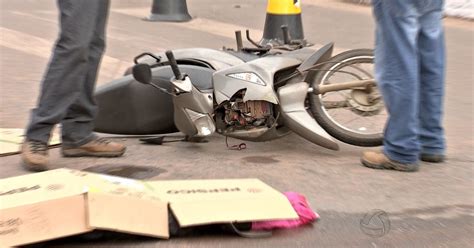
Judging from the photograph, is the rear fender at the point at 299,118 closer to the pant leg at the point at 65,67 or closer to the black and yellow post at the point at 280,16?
the pant leg at the point at 65,67

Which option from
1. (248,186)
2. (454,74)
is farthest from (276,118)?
(454,74)

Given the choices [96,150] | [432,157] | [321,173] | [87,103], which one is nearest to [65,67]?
[87,103]

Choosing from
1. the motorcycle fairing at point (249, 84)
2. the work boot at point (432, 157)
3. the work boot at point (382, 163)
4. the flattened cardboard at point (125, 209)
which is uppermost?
the motorcycle fairing at point (249, 84)

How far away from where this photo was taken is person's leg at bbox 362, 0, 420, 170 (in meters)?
3.63

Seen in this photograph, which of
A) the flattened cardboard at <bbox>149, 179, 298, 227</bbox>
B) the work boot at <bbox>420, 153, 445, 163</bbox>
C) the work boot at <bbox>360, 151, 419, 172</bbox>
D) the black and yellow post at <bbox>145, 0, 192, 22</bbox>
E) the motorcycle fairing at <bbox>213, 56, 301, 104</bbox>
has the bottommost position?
the work boot at <bbox>420, 153, 445, 163</bbox>

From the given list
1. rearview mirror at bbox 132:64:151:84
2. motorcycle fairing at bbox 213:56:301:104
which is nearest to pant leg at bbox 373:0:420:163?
motorcycle fairing at bbox 213:56:301:104

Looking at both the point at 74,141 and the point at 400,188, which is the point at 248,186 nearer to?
the point at 400,188

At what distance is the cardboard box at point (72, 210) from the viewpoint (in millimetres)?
2529

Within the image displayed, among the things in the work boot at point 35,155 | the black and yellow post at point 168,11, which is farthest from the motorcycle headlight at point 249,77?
the black and yellow post at point 168,11

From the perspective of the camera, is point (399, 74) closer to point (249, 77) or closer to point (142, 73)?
point (249, 77)

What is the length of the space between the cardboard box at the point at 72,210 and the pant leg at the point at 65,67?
0.73 metres

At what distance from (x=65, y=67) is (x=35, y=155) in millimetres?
506

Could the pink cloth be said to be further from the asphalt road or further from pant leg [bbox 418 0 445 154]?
pant leg [bbox 418 0 445 154]

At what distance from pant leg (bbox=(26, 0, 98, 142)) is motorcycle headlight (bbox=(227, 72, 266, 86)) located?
3.14ft
